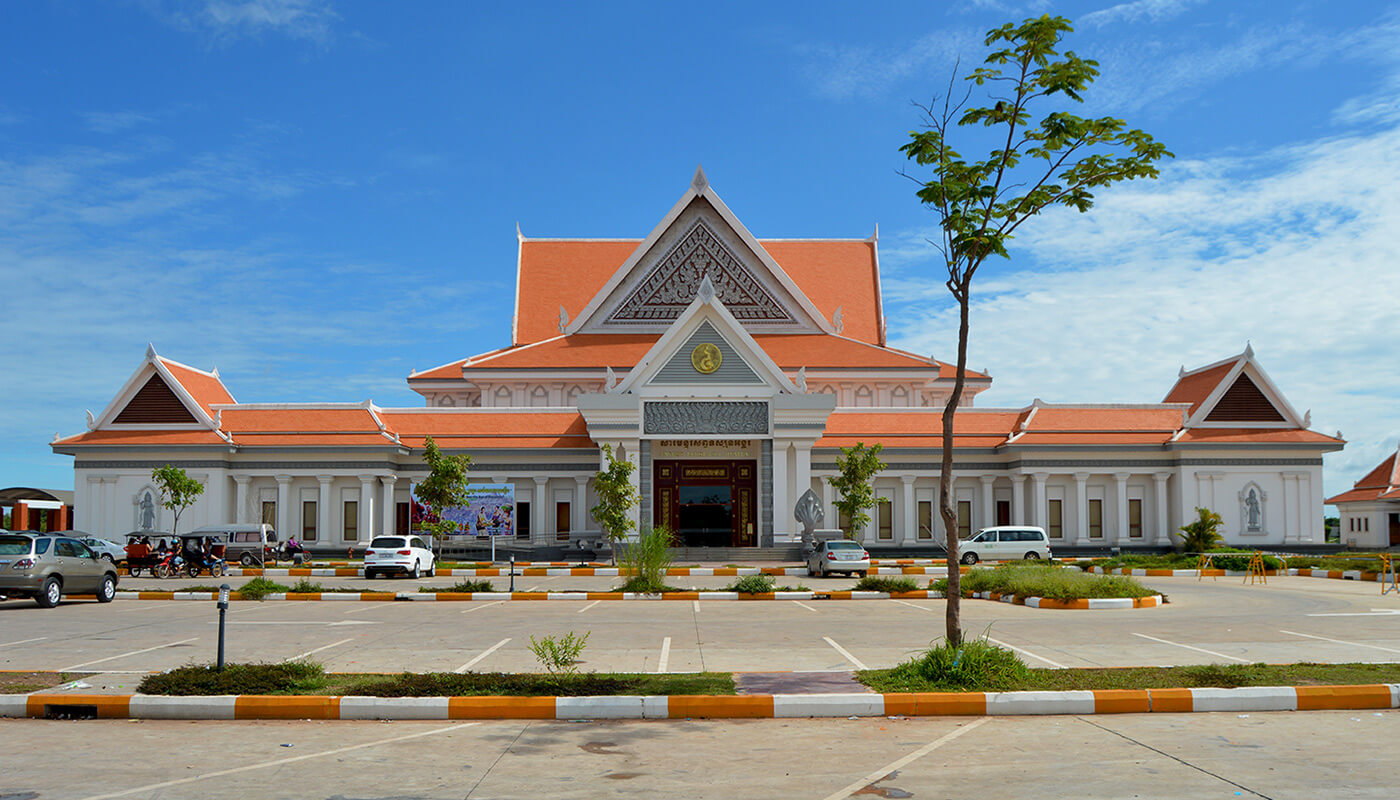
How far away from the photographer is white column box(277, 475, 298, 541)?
135 feet

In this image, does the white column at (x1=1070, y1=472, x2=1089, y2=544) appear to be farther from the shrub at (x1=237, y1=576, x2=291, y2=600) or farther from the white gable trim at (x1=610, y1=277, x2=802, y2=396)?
the shrub at (x1=237, y1=576, x2=291, y2=600)

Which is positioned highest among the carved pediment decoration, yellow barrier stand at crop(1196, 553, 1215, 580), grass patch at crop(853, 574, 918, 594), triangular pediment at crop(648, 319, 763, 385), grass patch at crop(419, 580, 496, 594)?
the carved pediment decoration

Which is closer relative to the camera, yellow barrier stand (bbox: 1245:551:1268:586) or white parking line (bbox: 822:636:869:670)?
white parking line (bbox: 822:636:869:670)

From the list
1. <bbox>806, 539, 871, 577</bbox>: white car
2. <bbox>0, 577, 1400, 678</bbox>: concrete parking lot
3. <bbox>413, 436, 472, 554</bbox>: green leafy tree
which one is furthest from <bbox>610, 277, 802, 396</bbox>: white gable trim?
<bbox>0, 577, 1400, 678</bbox>: concrete parking lot

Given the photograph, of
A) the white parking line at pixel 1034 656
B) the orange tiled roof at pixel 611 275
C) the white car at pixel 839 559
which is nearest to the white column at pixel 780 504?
the white car at pixel 839 559

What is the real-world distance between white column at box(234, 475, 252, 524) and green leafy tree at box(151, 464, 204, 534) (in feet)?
5.23

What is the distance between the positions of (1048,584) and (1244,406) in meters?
26.1

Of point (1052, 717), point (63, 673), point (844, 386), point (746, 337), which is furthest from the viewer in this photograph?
point (844, 386)

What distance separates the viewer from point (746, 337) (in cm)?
3881

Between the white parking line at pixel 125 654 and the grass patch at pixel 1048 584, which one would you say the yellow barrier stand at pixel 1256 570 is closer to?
the grass patch at pixel 1048 584

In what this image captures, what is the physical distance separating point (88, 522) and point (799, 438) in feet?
93.0

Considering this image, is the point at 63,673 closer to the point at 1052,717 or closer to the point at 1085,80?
the point at 1052,717

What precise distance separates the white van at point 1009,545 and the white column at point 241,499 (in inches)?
1098

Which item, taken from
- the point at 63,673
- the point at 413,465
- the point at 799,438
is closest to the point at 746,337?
the point at 799,438
